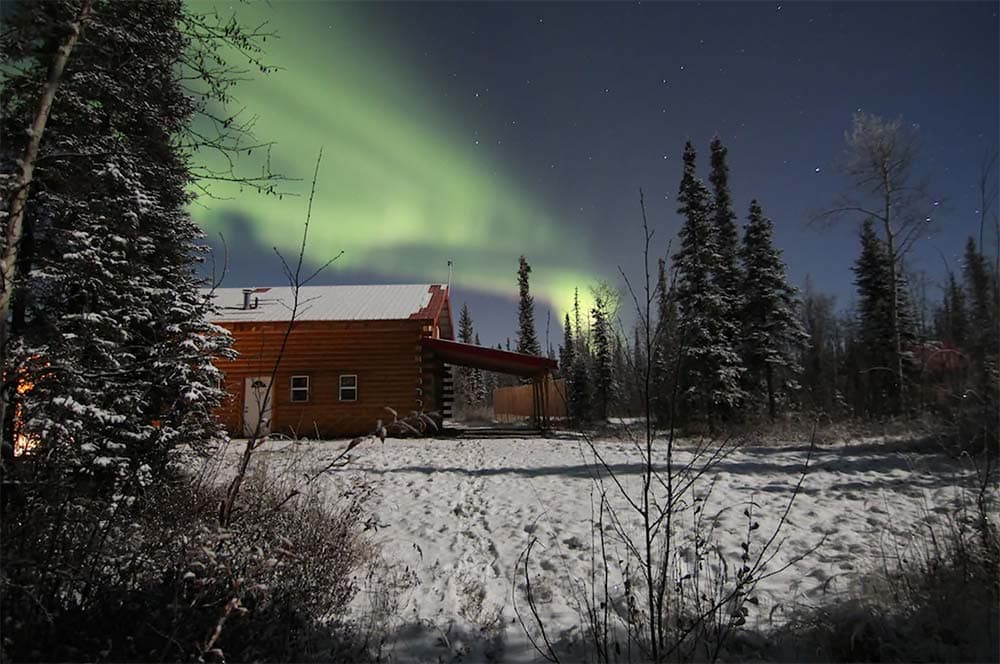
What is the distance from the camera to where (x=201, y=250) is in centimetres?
787

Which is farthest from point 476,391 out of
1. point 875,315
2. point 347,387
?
point 875,315

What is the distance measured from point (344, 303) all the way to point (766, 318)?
1924cm

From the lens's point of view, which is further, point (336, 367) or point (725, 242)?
point (725, 242)

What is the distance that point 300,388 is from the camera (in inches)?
706

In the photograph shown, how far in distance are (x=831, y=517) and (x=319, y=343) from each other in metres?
16.9

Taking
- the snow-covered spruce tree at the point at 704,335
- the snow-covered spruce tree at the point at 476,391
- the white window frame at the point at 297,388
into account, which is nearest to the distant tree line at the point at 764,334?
the snow-covered spruce tree at the point at 704,335

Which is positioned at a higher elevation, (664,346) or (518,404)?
(664,346)

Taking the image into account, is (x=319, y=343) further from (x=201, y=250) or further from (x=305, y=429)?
(x=201, y=250)

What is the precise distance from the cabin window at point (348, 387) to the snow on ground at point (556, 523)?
7.67 meters

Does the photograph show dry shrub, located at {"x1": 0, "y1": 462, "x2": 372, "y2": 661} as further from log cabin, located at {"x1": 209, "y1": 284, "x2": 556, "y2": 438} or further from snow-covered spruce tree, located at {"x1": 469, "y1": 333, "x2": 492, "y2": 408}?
snow-covered spruce tree, located at {"x1": 469, "y1": 333, "x2": 492, "y2": 408}

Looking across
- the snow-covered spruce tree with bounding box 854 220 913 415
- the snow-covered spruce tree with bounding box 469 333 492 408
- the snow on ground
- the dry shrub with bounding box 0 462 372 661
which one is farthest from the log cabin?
the snow-covered spruce tree with bounding box 469 333 492 408

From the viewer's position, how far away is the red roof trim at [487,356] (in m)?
16.8

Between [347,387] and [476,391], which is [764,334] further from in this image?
[476,391]

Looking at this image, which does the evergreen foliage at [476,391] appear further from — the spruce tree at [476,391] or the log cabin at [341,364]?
the log cabin at [341,364]
